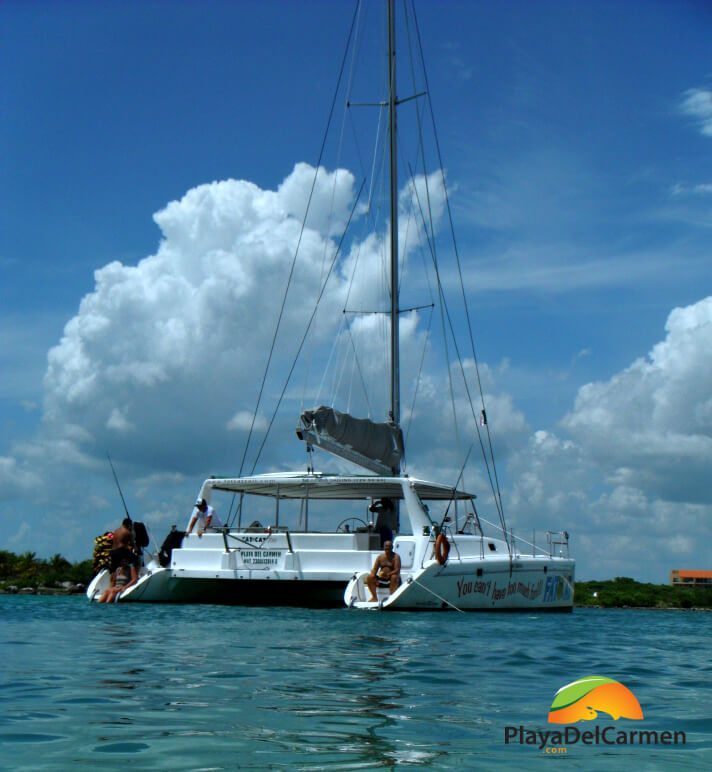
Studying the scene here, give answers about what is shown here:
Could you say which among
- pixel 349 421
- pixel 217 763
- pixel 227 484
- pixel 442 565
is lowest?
pixel 217 763

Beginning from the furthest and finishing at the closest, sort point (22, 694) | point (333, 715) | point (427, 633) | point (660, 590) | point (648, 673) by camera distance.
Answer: point (660, 590)
point (427, 633)
point (648, 673)
point (22, 694)
point (333, 715)

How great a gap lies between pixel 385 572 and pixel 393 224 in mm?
8857

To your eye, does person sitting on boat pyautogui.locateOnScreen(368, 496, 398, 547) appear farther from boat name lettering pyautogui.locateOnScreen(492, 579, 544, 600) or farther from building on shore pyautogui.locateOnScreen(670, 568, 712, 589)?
building on shore pyautogui.locateOnScreen(670, 568, 712, 589)

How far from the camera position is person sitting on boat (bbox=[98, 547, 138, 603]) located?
1652 centimetres

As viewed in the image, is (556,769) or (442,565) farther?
(442,565)

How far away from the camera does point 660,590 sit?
47.6m

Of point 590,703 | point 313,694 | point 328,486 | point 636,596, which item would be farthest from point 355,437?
point 636,596

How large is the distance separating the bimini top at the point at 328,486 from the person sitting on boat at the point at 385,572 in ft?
4.86

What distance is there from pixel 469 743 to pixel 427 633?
21.0ft

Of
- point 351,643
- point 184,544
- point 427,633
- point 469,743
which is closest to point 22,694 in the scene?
point 469,743

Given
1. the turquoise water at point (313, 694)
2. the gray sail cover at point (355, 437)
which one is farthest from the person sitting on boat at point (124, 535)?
the turquoise water at point (313, 694)

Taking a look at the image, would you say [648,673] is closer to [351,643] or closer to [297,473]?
[351,643]

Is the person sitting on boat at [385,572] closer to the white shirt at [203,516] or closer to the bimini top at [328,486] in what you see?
the bimini top at [328,486]

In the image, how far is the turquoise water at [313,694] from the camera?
14.5ft
